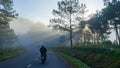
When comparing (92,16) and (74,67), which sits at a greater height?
(92,16)

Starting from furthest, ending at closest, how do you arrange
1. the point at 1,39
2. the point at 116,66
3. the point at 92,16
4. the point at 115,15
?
the point at 1,39 < the point at 92,16 < the point at 115,15 < the point at 116,66

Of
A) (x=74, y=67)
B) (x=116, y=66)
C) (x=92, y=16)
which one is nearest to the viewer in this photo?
(x=116, y=66)

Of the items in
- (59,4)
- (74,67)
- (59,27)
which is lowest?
(74,67)

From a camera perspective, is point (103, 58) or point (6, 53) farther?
point (6, 53)

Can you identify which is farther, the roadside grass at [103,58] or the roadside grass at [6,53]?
the roadside grass at [6,53]

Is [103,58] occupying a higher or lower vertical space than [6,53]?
lower

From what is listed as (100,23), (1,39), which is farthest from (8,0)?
(1,39)

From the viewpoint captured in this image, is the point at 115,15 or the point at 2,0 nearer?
the point at 2,0

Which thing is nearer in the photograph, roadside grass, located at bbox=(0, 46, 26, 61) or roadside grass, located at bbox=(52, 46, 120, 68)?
roadside grass, located at bbox=(52, 46, 120, 68)

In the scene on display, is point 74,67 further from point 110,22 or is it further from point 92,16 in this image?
point 92,16

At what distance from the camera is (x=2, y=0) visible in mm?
43188

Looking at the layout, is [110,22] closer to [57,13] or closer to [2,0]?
A: [57,13]

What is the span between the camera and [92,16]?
83.3 m

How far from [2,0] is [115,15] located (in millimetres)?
33308
